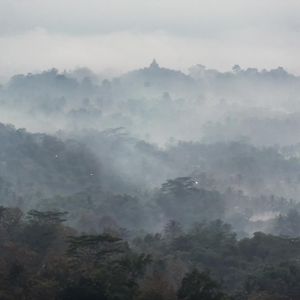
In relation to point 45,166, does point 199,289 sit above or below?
below

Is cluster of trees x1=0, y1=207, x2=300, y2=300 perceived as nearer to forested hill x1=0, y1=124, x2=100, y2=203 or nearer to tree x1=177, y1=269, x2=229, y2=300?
tree x1=177, y1=269, x2=229, y2=300

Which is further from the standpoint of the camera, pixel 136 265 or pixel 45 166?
pixel 45 166

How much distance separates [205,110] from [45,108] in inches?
1376

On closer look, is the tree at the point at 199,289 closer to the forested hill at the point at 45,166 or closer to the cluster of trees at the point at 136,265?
the cluster of trees at the point at 136,265

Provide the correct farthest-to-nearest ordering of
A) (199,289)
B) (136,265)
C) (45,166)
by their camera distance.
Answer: (45,166) → (136,265) → (199,289)

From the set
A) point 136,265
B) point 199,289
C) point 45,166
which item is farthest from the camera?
point 45,166

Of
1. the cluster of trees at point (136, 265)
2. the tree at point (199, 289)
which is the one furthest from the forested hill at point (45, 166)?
the tree at point (199, 289)

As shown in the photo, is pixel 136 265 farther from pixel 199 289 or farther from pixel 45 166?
pixel 45 166

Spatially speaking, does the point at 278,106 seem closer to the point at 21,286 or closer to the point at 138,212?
the point at 138,212

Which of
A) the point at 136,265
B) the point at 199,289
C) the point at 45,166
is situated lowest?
the point at 199,289

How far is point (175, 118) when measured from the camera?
16388 cm

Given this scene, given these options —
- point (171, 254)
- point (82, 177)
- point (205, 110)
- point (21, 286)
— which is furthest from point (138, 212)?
point (205, 110)

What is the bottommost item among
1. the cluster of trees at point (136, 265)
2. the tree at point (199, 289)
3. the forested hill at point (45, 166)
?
the tree at point (199, 289)

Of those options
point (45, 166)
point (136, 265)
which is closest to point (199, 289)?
point (136, 265)
